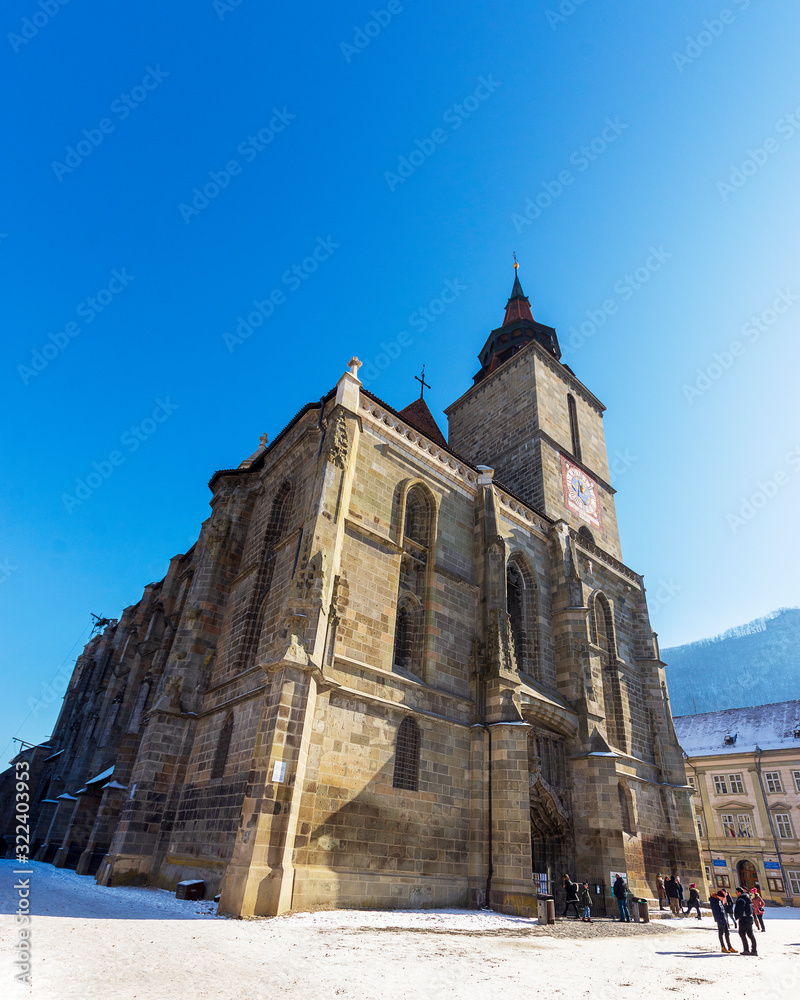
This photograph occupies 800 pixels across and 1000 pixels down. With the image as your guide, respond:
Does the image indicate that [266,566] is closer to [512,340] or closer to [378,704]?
[378,704]

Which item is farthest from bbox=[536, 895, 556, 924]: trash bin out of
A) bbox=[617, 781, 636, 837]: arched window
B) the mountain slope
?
the mountain slope

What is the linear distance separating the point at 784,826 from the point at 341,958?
38.3 m

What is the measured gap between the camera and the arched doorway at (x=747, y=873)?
112ft

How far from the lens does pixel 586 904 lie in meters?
14.3

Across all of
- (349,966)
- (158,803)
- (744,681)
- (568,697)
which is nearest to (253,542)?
(158,803)

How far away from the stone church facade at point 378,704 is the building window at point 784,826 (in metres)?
19.6

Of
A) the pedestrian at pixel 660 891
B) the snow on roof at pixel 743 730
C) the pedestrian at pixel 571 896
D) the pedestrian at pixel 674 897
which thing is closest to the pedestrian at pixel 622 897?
the pedestrian at pixel 571 896

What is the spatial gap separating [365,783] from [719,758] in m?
36.1

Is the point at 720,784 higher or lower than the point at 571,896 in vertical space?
higher

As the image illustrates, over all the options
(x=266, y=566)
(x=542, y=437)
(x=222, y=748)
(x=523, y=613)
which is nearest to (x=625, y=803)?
(x=523, y=613)

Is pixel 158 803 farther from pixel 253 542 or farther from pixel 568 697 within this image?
pixel 568 697

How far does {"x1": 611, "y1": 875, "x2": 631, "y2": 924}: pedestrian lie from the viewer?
14867 mm

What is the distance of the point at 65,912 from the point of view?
28.2 ft

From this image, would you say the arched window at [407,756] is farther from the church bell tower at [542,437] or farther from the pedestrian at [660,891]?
the church bell tower at [542,437]
